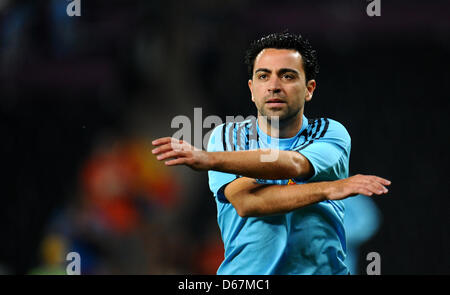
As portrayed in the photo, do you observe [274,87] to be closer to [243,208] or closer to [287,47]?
[287,47]

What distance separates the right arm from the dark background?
2544mm

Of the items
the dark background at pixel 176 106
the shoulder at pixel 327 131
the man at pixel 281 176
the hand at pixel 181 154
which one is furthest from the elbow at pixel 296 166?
the dark background at pixel 176 106

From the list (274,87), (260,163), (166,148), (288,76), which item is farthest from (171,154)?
(288,76)

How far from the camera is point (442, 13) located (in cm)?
668

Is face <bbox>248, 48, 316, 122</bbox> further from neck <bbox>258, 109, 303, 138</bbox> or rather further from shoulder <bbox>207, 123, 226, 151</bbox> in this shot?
shoulder <bbox>207, 123, 226, 151</bbox>

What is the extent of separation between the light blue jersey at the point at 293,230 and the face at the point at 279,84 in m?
0.14

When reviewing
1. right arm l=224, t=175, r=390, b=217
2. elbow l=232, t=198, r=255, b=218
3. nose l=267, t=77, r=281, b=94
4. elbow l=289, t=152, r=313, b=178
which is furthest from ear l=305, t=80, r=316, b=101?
elbow l=232, t=198, r=255, b=218

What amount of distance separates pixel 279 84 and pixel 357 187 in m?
0.67

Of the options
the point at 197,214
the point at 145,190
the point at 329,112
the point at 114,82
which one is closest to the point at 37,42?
the point at 114,82

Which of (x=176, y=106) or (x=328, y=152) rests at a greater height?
(x=176, y=106)

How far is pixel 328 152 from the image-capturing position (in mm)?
2609

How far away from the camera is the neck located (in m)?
2.68

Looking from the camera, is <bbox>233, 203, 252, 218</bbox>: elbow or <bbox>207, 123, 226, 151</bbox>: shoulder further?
<bbox>207, 123, 226, 151</bbox>: shoulder

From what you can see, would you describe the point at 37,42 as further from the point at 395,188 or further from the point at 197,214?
the point at 395,188
